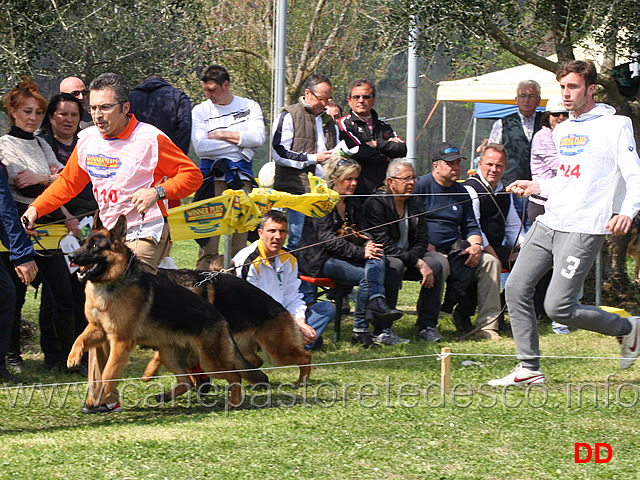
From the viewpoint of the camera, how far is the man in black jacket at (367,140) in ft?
28.3

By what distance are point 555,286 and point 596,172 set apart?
2.62 feet

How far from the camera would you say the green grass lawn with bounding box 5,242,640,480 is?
14.0 feet

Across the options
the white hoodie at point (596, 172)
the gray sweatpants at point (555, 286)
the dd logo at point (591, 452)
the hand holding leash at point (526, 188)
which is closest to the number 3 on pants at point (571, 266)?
the gray sweatpants at point (555, 286)

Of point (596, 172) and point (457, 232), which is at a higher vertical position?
point (596, 172)

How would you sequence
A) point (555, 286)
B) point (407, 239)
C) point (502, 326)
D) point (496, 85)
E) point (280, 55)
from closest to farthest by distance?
point (555, 286) < point (407, 239) < point (502, 326) < point (280, 55) < point (496, 85)

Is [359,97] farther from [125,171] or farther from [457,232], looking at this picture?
[125,171]

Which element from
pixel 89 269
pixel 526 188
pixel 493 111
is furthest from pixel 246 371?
pixel 493 111

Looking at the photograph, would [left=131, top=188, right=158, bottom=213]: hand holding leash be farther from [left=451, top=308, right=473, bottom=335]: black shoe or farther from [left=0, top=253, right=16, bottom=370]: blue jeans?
[left=451, top=308, right=473, bottom=335]: black shoe

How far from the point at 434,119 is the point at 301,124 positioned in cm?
3156

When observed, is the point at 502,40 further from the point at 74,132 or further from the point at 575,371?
the point at 74,132

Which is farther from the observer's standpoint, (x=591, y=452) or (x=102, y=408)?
(x=102, y=408)

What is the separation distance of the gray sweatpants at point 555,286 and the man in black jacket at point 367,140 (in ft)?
9.23

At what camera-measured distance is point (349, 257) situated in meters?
7.98

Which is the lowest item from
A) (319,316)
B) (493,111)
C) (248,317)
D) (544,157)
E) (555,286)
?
(319,316)
